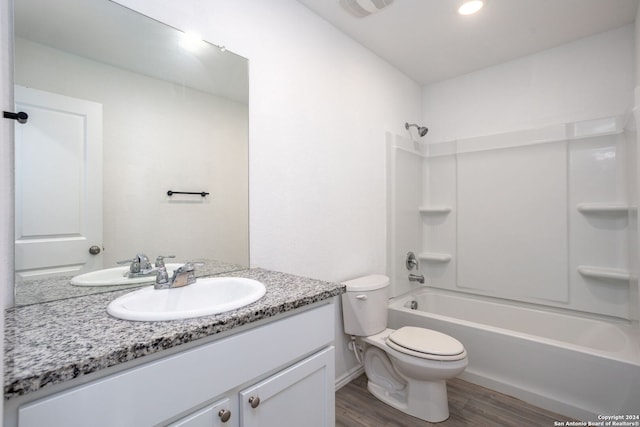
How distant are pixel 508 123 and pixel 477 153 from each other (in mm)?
328

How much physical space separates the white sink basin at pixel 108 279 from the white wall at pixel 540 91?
2.77m

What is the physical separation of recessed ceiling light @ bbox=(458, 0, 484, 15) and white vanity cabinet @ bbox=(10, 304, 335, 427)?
6.41ft

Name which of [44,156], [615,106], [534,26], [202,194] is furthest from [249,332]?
[615,106]

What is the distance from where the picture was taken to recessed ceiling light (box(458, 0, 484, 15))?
5.96 feet

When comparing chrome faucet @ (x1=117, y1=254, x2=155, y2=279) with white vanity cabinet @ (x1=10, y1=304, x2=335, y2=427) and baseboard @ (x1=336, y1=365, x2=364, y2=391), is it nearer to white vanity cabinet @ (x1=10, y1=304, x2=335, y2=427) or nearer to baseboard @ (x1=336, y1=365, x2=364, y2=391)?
white vanity cabinet @ (x1=10, y1=304, x2=335, y2=427)

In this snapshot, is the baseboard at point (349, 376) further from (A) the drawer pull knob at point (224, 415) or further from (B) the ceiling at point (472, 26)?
(B) the ceiling at point (472, 26)

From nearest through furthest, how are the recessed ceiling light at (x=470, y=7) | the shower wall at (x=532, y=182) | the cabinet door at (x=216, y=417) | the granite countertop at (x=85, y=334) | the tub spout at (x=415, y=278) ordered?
the granite countertop at (x=85, y=334) < the cabinet door at (x=216, y=417) < the recessed ceiling light at (x=470, y=7) < the shower wall at (x=532, y=182) < the tub spout at (x=415, y=278)

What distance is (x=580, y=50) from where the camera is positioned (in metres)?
2.25

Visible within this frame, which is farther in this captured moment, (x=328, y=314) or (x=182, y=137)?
(x=182, y=137)

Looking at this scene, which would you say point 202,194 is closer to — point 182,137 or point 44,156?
point 182,137

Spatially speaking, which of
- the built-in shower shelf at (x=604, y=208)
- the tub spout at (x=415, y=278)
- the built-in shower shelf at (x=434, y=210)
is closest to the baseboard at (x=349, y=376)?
the tub spout at (x=415, y=278)

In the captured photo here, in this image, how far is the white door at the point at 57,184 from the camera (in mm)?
998

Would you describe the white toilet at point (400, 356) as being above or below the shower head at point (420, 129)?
below

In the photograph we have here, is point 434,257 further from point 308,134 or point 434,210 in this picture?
point 308,134
